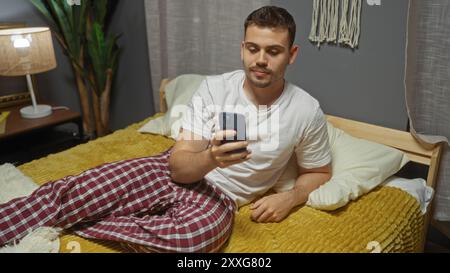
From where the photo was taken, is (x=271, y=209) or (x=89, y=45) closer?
(x=271, y=209)

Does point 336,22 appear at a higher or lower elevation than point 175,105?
higher

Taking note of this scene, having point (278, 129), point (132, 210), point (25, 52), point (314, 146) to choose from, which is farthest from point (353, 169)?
point (25, 52)

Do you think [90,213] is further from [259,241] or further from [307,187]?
[307,187]

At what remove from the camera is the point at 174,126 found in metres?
1.89

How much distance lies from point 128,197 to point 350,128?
1.04 metres

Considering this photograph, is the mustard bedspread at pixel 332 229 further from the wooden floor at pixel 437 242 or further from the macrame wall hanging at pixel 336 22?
the macrame wall hanging at pixel 336 22

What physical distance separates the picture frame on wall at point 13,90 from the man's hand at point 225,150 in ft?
5.84

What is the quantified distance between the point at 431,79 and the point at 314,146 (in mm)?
572

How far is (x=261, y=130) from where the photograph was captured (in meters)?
1.30

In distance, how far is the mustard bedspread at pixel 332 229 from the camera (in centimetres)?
116

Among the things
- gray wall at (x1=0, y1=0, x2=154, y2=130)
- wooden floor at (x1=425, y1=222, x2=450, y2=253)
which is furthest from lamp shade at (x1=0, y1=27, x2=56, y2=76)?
wooden floor at (x1=425, y1=222, x2=450, y2=253)

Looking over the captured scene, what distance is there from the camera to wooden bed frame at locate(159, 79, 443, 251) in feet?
4.95

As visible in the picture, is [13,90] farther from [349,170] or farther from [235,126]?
[349,170]
